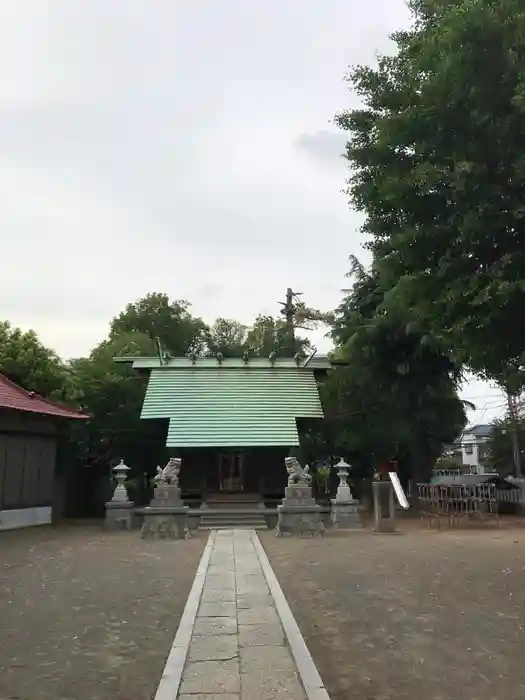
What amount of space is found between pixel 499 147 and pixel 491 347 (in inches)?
97.4

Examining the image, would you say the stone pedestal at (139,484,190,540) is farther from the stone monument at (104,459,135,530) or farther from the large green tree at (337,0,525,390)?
the large green tree at (337,0,525,390)

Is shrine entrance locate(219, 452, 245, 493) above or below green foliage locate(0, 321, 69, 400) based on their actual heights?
below

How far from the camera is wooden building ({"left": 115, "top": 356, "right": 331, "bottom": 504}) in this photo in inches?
798

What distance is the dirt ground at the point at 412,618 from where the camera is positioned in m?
4.98

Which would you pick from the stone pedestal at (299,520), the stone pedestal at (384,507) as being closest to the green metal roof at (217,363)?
the stone pedestal at (384,507)

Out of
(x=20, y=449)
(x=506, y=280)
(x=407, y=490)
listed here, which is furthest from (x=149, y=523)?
(x=407, y=490)

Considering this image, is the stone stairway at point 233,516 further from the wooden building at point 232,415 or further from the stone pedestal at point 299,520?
the stone pedestal at point 299,520

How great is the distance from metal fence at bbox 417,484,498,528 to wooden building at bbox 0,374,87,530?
1136 cm

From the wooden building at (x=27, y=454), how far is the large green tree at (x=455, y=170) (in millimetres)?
12345

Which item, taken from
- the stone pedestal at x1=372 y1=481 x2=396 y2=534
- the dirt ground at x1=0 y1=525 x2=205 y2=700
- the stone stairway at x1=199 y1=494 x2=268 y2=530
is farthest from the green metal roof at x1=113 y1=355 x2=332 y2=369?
the dirt ground at x1=0 y1=525 x2=205 y2=700

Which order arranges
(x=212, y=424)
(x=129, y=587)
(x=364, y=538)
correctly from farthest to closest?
(x=212, y=424) → (x=364, y=538) → (x=129, y=587)

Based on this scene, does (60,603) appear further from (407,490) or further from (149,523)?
(407,490)

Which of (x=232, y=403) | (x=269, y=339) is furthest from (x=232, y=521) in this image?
(x=269, y=339)

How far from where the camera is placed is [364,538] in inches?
627
